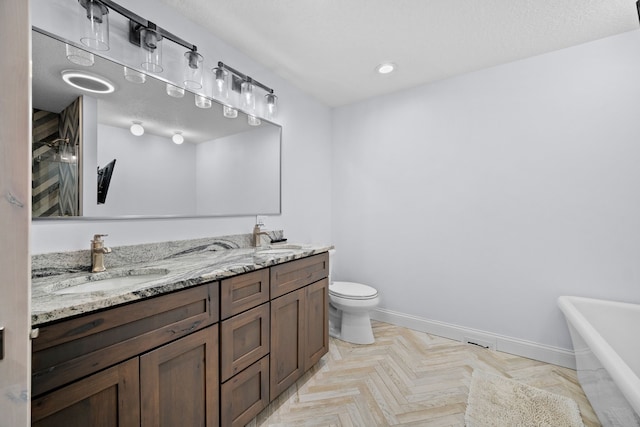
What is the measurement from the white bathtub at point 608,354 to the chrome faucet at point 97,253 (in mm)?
2220

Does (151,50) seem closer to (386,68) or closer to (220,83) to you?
(220,83)

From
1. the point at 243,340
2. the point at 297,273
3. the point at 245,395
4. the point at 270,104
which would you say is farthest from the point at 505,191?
the point at 245,395

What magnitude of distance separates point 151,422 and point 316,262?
3.94 feet

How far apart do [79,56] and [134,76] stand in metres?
0.23

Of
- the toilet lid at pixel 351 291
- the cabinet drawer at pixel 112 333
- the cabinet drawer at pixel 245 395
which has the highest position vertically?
the cabinet drawer at pixel 112 333

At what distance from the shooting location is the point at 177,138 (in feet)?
5.73

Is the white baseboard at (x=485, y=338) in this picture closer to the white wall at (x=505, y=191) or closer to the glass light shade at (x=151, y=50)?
the white wall at (x=505, y=191)

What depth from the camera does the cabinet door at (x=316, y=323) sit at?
6.13ft

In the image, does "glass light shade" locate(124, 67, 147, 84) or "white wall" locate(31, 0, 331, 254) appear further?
"glass light shade" locate(124, 67, 147, 84)

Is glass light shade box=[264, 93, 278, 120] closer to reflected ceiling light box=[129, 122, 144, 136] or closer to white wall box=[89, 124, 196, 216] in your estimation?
white wall box=[89, 124, 196, 216]

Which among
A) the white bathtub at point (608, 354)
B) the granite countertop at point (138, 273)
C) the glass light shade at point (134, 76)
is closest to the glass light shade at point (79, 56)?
the glass light shade at point (134, 76)

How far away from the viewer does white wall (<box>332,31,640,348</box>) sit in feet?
6.26

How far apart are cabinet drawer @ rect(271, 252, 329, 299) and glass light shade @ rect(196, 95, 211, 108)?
1.17m

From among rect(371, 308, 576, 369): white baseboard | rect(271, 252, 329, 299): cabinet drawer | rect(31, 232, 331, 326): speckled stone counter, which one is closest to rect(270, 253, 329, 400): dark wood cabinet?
rect(271, 252, 329, 299): cabinet drawer
